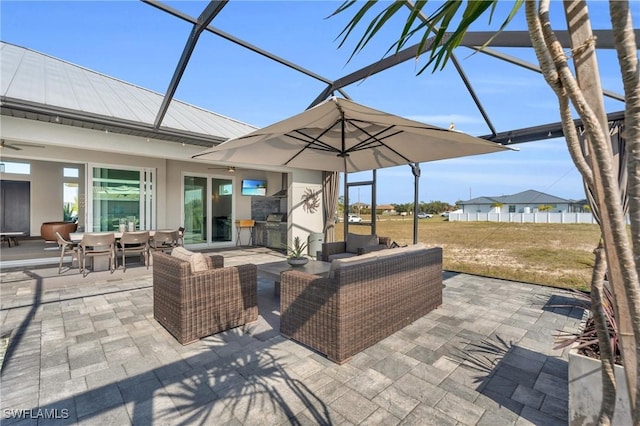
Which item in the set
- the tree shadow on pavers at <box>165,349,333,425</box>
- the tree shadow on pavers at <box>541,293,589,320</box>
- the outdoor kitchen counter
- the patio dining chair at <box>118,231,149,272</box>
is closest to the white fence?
the tree shadow on pavers at <box>541,293,589,320</box>

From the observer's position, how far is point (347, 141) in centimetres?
490

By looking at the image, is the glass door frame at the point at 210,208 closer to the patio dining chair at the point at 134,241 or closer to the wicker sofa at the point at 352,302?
the patio dining chair at the point at 134,241

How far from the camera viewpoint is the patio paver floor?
6.77 feet

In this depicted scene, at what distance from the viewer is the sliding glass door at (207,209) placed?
930cm

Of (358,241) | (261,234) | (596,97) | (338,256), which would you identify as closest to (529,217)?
(261,234)

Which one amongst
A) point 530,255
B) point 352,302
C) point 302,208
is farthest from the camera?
point 530,255

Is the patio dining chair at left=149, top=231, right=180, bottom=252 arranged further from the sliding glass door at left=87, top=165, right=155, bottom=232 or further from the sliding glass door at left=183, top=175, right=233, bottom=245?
the sliding glass door at left=183, top=175, right=233, bottom=245

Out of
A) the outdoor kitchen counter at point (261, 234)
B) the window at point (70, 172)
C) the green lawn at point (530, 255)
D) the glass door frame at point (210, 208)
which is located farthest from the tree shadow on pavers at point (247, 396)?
the window at point (70, 172)

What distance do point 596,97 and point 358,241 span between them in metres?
5.13

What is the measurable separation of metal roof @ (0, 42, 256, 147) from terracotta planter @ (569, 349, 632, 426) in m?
6.52

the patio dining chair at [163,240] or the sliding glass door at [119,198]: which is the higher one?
the sliding glass door at [119,198]

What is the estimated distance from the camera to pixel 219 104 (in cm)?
800

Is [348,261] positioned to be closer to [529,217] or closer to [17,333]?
[17,333]

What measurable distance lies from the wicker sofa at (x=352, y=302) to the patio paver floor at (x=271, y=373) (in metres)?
0.14
